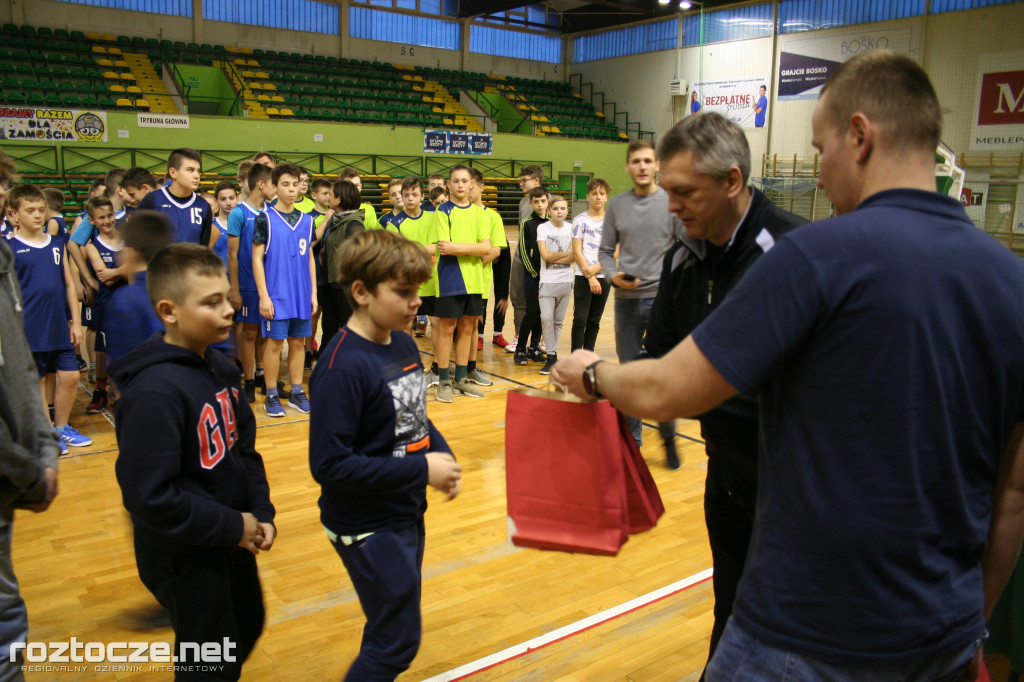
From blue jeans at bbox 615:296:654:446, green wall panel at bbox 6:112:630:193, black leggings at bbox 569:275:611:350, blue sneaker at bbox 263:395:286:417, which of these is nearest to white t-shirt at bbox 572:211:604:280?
black leggings at bbox 569:275:611:350

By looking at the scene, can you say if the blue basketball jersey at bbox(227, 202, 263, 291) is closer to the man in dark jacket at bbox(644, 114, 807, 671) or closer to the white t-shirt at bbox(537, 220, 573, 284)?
the white t-shirt at bbox(537, 220, 573, 284)

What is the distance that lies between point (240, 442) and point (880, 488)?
1.61 metres

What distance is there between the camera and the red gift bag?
6.07ft

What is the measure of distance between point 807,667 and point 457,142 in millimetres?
19706

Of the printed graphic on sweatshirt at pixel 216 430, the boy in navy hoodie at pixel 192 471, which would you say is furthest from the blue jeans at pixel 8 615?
the printed graphic on sweatshirt at pixel 216 430

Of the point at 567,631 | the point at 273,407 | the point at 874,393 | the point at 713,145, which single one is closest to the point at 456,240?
the point at 273,407

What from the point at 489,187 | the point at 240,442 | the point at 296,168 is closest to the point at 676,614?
the point at 240,442

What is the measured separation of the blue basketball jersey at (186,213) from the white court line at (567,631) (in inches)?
149

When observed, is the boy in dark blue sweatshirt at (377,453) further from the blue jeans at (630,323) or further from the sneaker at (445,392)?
the sneaker at (445,392)

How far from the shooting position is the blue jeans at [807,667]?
3.72 feet

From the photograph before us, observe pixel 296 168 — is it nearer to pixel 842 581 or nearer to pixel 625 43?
pixel 842 581

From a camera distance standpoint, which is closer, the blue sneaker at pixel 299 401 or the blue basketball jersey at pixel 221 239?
the blue sneaker at pixel 299 401

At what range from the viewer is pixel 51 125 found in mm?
14438

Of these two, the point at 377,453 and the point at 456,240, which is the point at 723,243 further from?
the point at 456,240
